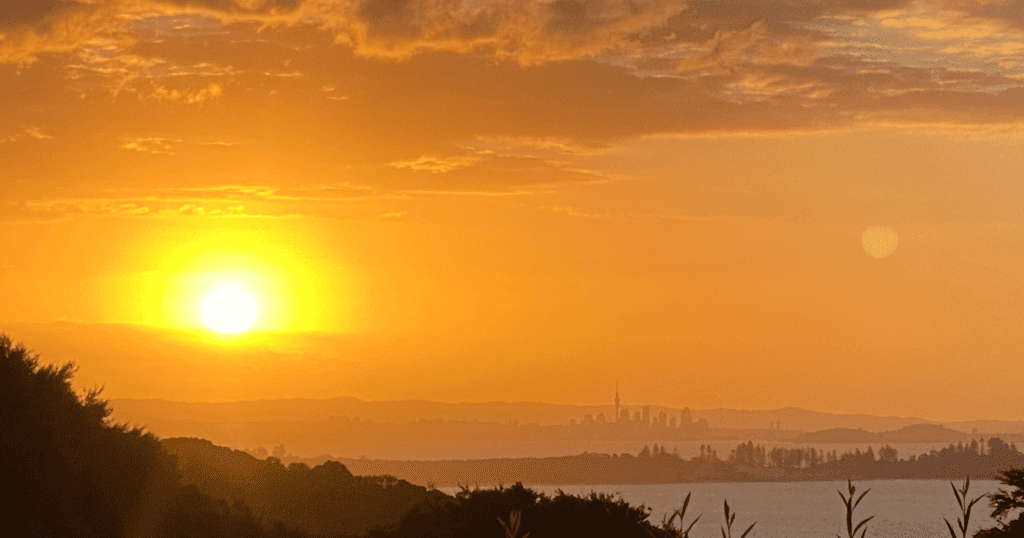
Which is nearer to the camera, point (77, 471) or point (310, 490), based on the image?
point (77, 471)

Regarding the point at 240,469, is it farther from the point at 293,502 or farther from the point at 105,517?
the point at 105,517

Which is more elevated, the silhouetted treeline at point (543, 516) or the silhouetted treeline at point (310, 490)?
the silhouetted treeline at point (310, 490)

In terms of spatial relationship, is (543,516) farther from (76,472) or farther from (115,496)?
(76,472)

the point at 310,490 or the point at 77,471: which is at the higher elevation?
the point at 310,490

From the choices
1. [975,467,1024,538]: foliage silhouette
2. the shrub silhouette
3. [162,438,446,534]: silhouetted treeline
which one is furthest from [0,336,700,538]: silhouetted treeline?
[162,438,446,534]: silhouetted treeline

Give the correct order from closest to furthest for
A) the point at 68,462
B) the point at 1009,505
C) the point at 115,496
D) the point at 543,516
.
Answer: the point at 68,462 < the point at 115,496 < the point at 1009,505 < the point at 543,516

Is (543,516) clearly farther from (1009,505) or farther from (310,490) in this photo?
(310,490)

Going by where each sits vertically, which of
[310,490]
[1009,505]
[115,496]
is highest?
[310,490]

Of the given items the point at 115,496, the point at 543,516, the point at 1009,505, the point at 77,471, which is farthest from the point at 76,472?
the point at 1009,505

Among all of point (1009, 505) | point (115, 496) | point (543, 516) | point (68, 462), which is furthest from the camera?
point (543, 516)

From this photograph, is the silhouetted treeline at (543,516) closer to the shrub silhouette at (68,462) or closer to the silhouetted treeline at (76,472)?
the silhouetted treeline at (76,472)

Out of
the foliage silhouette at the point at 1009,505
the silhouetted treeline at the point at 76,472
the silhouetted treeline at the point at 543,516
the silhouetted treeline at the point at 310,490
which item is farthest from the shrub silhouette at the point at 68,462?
the silhouetted treeline at the point at 310,490

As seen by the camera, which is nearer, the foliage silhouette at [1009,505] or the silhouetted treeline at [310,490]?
the foliage silhouette at [1009,505]
